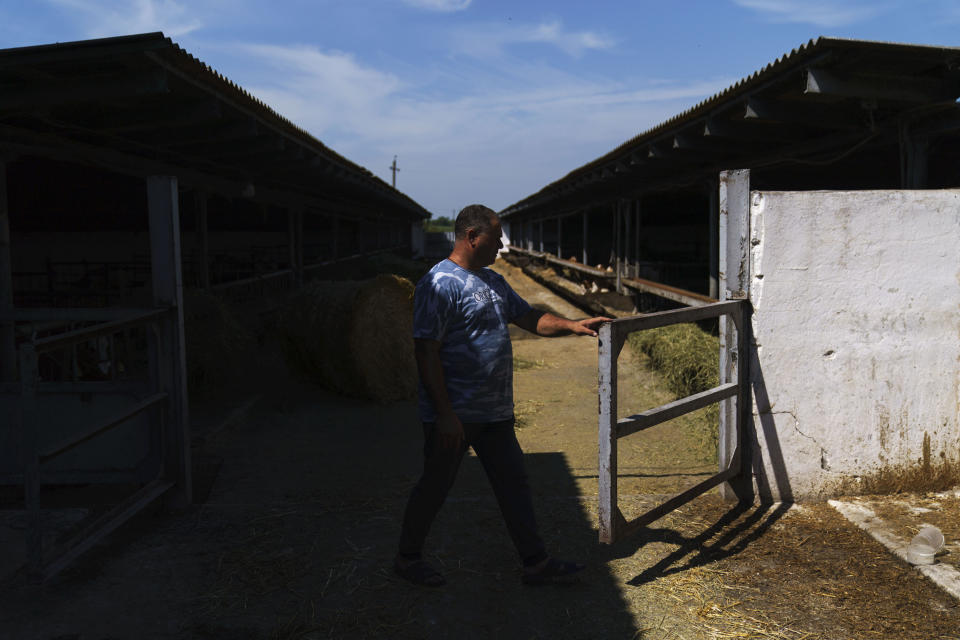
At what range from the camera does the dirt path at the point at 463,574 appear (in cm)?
276

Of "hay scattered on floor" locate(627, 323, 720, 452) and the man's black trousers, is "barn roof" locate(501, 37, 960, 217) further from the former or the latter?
the man's black trousers

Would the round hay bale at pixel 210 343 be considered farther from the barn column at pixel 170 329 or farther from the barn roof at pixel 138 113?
the barn column at pixel 170 329

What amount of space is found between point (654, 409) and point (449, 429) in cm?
101

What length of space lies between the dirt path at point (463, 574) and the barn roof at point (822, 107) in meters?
3.13

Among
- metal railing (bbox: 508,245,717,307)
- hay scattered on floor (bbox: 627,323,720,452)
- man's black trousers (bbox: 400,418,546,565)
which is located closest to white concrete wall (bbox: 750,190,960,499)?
hay scattered on floor (bbox: 627,323,720,452)

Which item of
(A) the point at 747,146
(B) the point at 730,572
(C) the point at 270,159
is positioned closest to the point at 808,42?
(A) the point at 747,146

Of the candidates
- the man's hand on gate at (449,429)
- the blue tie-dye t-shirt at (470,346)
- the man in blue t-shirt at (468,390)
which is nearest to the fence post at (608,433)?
the man in blue t-shirt at (468,390)

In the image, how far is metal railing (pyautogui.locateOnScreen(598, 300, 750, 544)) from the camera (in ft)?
9.80

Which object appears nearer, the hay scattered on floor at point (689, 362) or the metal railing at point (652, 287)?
the hay scattered on floor at point (689, 362)

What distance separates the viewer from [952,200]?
4043mm

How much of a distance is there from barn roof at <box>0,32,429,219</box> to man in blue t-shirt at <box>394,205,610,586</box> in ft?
10.4

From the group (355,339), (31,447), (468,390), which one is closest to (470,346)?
(468,390)

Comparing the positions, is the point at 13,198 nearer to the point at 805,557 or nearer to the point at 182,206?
the point at 182,206

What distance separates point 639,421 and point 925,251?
7.00 feet
